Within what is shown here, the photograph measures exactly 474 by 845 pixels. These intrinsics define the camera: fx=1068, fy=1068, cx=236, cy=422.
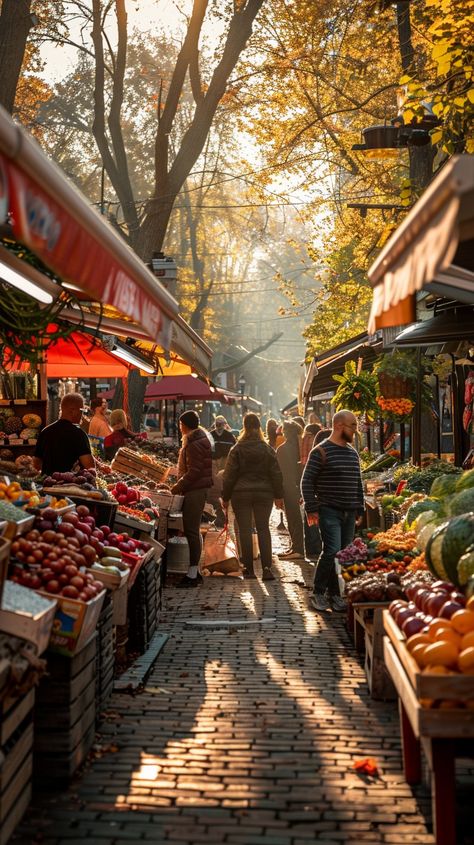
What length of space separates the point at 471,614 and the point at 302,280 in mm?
134915

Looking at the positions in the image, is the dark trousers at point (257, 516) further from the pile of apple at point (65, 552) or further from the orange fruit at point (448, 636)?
the orange fruit at point (448, 636)

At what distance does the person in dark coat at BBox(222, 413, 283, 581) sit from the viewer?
1374 centimetres

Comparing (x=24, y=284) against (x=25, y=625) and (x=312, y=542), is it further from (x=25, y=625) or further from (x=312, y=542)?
(x=312, y=542)

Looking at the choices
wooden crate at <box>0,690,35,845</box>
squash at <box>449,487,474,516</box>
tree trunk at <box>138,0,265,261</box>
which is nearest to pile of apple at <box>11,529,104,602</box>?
wooden crate at <box>0,690,35,845</box>

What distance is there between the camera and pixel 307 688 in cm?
792

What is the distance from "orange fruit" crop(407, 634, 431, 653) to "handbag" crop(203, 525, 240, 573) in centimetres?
881

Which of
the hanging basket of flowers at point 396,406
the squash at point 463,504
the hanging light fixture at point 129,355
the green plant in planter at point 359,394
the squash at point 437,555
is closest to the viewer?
the squash at point 437,555

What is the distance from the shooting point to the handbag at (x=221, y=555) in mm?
14211

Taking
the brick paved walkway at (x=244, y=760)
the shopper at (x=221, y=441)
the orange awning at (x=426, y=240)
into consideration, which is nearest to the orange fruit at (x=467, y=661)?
the brick paved walkway at (x=244, y=760)

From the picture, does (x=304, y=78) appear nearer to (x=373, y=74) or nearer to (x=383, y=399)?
(x=373, y=74)

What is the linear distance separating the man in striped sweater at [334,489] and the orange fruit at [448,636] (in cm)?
565

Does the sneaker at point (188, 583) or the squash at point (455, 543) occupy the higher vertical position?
the squash at point (455, 543)

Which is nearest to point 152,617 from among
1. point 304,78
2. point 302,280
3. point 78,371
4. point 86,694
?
point 86,694

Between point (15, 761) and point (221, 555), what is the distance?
375 inches
